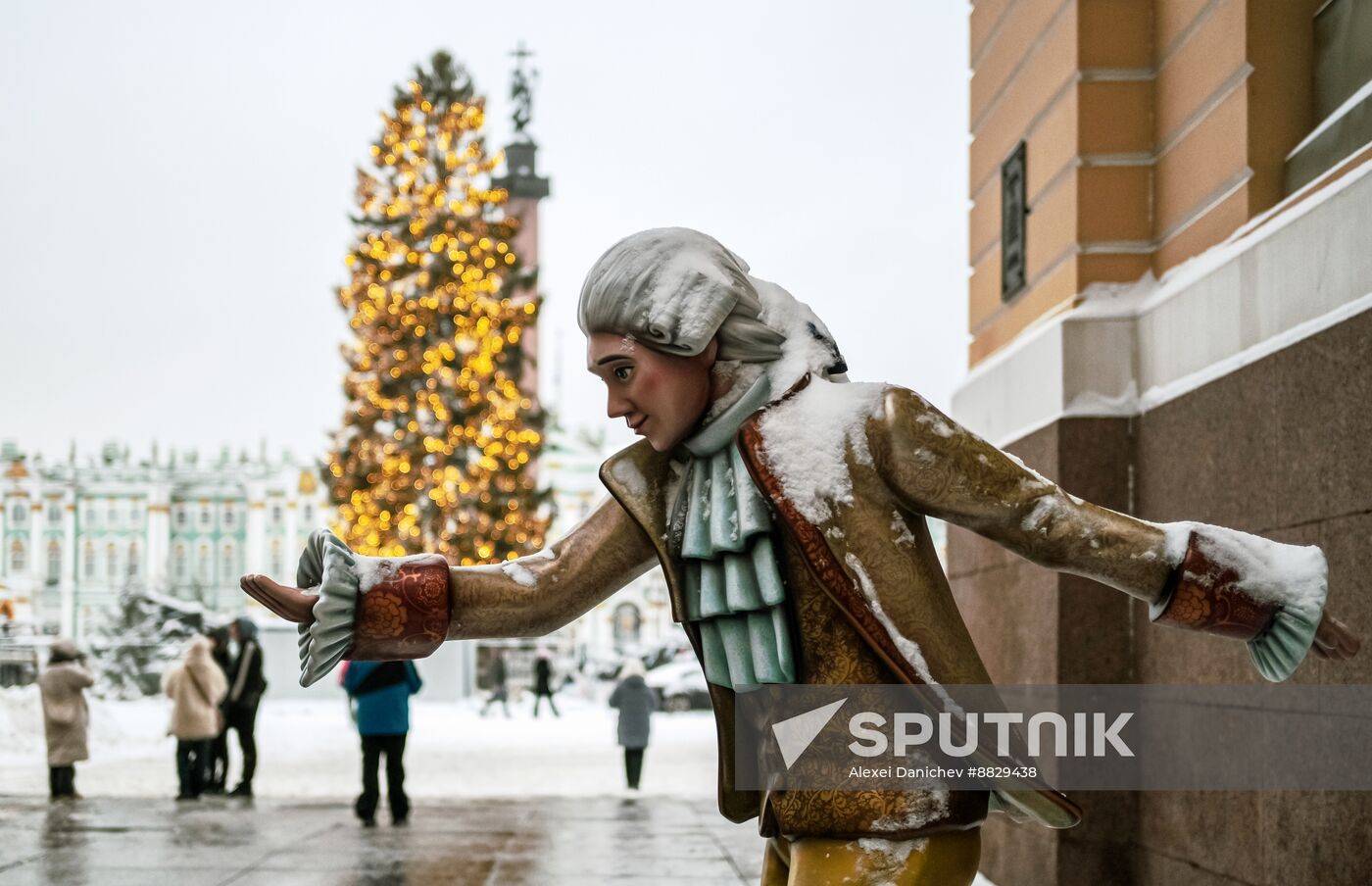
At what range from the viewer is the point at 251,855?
8.62 meters

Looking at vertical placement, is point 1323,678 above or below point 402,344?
below

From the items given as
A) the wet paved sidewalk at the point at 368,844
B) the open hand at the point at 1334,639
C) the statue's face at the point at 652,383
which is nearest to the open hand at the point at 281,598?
the statue's face at the point at 652,383

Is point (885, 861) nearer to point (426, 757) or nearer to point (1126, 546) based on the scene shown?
point (1126, 546)

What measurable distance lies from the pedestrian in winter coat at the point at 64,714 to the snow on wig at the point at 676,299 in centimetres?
1150

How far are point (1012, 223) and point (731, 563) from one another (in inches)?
191

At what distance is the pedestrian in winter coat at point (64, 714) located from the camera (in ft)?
41.3

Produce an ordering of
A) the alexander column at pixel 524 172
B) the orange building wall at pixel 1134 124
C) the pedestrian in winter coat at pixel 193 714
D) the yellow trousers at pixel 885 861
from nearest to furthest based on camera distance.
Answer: the yellow trousers at pixel 885 861 → the orange building wall at pixel 1134 124 → the pedestrian in winter coat at pixel 193 714 → the alexander column at pixel 524 172

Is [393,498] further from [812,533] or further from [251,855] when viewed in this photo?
[812,533]

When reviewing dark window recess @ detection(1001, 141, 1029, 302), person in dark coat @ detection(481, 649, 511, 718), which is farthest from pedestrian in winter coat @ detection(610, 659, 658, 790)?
person in dark coat @ detection(481, 649, 511, 718)

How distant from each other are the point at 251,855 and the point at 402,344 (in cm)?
2535

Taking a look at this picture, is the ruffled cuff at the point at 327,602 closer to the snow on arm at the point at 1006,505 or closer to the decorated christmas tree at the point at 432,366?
the snow on arm at the point at 1006,505

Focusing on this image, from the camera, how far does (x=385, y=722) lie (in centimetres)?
1077

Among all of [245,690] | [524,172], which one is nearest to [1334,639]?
[245,690]

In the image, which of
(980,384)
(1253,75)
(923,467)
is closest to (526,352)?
(980,384)
